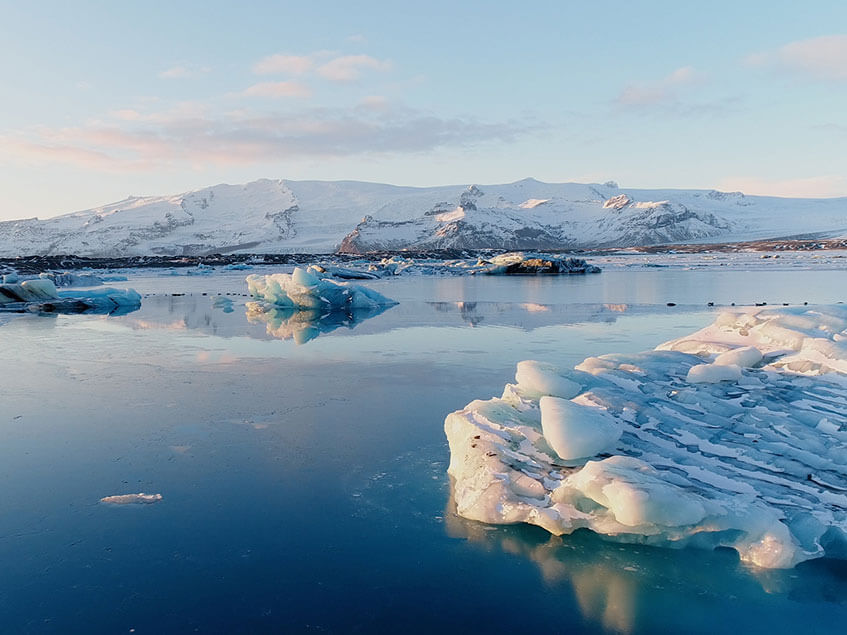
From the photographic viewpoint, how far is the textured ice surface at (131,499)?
390 cm

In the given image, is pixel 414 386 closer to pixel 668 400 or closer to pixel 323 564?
pixel 668 400

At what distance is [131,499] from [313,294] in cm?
1170

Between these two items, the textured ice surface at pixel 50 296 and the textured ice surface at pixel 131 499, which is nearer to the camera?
the textured ice surface at pixel 131 499

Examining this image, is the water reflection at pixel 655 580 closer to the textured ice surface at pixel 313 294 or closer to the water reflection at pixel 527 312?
the water reflection at pixel 527 312

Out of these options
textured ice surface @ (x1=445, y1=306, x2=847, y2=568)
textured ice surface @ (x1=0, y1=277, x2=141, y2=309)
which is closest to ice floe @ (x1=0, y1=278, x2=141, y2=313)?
textured ice surface @ (x1=0, y1=277, x2=141, y2=309)

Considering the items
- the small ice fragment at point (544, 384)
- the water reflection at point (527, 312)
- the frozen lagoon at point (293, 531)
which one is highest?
the small ice fragment at point (544, 384)

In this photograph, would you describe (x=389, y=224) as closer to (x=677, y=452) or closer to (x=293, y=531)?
(x=677, y=452)

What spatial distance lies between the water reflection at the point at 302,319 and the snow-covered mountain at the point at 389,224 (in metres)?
76.2

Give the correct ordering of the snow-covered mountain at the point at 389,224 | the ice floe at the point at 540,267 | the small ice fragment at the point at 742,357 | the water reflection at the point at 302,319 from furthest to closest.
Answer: the snow-covered mountain at the point at 389,224
the ice floe at the point at 540,267
the water reflection at the point at 302,319
the small ice fragment at the point at 742,357

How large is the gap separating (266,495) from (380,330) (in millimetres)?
7631

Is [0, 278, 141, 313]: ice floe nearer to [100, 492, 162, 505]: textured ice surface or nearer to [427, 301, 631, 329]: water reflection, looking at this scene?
[427, 301, 631, 329]: water reflection

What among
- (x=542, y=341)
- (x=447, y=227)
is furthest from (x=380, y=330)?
(x=447, y=227)

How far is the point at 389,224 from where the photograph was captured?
98.4m

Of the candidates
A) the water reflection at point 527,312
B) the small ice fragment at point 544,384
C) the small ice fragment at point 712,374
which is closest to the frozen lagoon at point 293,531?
the small ice fragment at point 544,384
